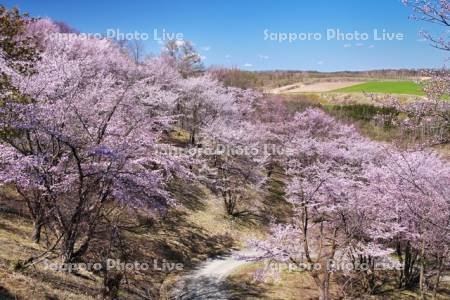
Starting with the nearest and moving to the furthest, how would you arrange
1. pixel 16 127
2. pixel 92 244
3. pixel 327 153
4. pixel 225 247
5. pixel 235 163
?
pixel 16 127
pixel 92 244
pixel 225 247
pixel 235 163
pixel 327 153

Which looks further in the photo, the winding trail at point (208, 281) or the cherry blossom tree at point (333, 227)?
the winding trail at point (208, 281)

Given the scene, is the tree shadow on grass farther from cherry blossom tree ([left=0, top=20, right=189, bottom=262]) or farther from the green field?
the green field

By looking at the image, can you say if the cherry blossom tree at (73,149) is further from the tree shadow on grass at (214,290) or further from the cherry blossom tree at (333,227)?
the tree shadow on grass at (214,290)

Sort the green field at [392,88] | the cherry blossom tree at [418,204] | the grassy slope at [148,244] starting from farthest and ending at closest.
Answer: the green field at [392,88]
the cherry blossom tree at [418,204]
the grassy slope at [148,244]

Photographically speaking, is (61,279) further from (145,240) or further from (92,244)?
(145,240)

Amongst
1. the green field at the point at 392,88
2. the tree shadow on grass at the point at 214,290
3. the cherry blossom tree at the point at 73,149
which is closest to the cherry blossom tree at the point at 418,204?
the tree shadow on grass at the point at 214,290

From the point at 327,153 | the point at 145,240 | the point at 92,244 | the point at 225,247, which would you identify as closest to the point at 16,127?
the point at 92,244

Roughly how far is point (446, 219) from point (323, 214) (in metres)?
5.37

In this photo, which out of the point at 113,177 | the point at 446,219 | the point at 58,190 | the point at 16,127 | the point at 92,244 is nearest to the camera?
the point at 16,127

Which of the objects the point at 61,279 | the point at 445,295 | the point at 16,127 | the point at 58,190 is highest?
the point at 16,127

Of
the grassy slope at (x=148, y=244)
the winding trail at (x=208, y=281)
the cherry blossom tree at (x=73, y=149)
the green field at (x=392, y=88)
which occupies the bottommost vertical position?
the winding trail at (x=208, y=281)

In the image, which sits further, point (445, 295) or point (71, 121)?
point (445, 295)

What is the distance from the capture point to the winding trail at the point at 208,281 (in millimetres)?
20250

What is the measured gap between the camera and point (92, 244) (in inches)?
766
